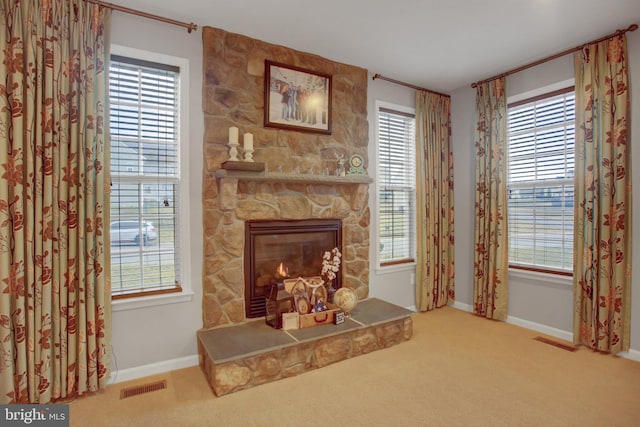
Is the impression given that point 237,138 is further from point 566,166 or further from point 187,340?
point 566,166

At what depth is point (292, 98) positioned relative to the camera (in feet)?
10.2

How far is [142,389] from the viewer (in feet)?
7.75

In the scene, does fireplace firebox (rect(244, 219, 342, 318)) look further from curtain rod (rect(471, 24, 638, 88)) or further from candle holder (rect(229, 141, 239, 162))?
curtain rod (rect(471, 24, 638, 88))

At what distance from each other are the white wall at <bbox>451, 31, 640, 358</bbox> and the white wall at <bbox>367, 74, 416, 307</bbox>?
651 millimetres

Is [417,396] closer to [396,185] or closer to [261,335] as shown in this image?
[261,335]

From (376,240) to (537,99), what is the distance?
2.16m

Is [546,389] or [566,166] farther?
[566,166]

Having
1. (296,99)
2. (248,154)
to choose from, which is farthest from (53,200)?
(296,99)

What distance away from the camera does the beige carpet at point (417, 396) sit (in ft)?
6.60

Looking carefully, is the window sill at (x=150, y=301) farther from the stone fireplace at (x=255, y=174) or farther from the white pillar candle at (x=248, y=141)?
the white pillar candle at (x=248, y=141)

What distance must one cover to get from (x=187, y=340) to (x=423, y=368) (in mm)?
1884

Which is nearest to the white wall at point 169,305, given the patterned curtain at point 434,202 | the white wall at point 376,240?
the white wall at point 376,240

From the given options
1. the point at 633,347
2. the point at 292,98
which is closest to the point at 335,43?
the point at 292,98

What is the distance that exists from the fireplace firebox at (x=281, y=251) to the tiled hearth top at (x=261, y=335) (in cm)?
27
